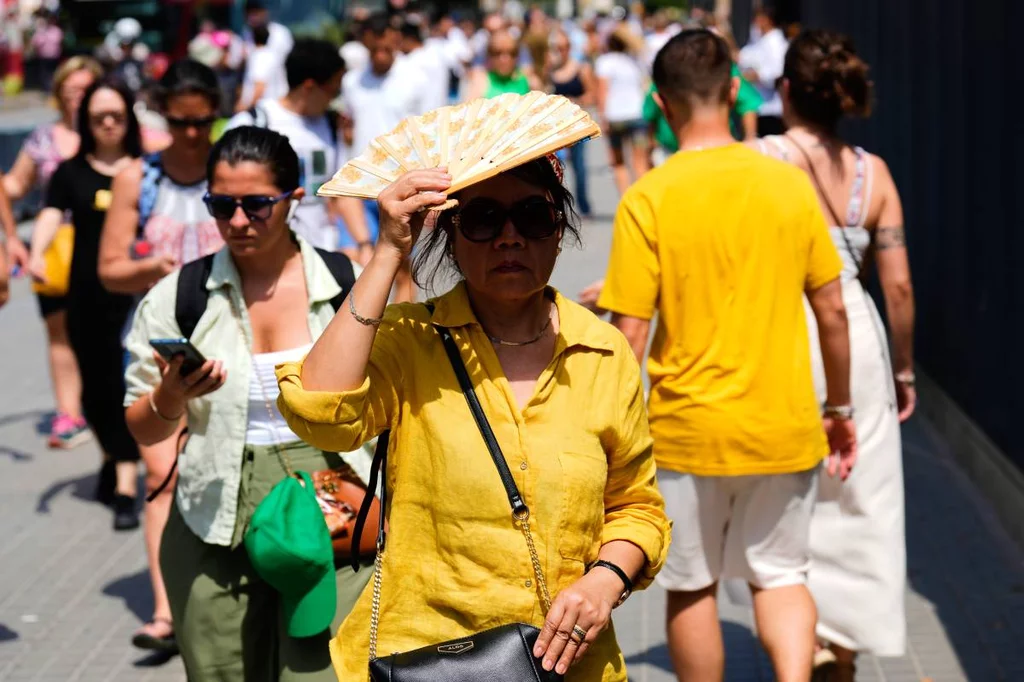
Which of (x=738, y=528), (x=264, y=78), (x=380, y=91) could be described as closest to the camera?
(x=738, y=528)

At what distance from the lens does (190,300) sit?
3938 millimetres

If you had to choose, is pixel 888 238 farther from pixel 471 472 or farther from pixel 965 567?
pixel 471 472

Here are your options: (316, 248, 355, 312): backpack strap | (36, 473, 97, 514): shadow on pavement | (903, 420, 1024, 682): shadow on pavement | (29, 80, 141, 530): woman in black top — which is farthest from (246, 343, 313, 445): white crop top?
(36, 473, 97, 514): shadow on pavement

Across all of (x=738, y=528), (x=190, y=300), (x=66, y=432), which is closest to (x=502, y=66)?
(x=66, y=432)

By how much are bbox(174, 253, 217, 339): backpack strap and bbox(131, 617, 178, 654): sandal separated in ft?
7.09

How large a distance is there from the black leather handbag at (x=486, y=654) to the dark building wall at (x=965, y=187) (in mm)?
4468

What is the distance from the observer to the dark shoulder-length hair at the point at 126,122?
6891 mm

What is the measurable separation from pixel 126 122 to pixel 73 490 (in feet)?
6.91

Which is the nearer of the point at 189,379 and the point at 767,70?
the point at 189,379

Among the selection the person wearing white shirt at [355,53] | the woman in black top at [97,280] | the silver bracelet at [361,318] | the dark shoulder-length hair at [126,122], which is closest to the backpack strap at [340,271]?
the silver bracelet at [361,318]

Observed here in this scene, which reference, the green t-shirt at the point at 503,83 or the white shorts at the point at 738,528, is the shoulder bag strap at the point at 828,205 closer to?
the white shorts at the point at 738,528

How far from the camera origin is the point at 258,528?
12.0ft

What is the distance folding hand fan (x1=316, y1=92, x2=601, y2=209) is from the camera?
2625mm

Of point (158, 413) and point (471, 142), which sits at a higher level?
point (471, 142)
